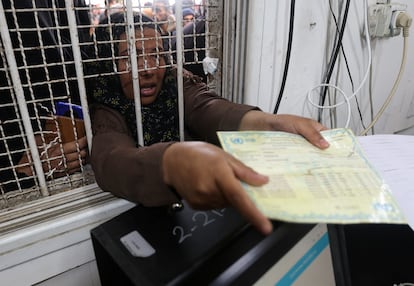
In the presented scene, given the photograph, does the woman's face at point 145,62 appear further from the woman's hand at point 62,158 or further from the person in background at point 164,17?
the woman's hand at point 62,158

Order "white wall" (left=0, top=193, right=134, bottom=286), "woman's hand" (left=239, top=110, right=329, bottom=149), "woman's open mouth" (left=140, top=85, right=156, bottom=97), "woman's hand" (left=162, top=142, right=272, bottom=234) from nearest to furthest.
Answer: "woman's hand" (left=162, top=142, right=272, bottom=234)
"woman's hand" (left=239, top=110, right=329, bottom=149)
"white wall" (left=0, top=193, right=134, bottom=286)
"woman's open mouth" (left=140, top=85, right=156, bottom=97)

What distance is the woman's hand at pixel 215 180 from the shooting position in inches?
11.8

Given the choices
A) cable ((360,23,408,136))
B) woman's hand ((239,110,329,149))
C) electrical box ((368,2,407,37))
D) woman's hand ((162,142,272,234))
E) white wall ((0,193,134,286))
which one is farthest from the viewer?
cable ((360,23,408,136))

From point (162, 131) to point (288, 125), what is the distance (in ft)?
1.16

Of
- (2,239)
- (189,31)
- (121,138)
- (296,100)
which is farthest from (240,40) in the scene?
(2,239)

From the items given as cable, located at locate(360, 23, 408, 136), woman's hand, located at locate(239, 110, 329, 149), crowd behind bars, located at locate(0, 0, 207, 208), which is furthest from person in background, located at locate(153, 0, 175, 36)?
cable, located at locate(360, 23, 408, 136)

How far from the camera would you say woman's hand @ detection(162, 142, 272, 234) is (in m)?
0.30

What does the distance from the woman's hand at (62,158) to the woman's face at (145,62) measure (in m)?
0.16

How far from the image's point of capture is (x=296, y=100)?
98 centimetres

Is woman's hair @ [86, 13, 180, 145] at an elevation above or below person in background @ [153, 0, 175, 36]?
below

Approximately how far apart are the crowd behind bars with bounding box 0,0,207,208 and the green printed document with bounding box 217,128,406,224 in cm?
37

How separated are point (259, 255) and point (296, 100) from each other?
0.68 m

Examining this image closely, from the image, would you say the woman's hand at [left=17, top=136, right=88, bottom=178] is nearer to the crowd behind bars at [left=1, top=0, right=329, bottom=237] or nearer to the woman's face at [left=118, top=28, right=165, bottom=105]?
the crowd behind bars at [left=1, top=0, right=329, bottom=237]

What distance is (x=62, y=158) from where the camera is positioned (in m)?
0.68
